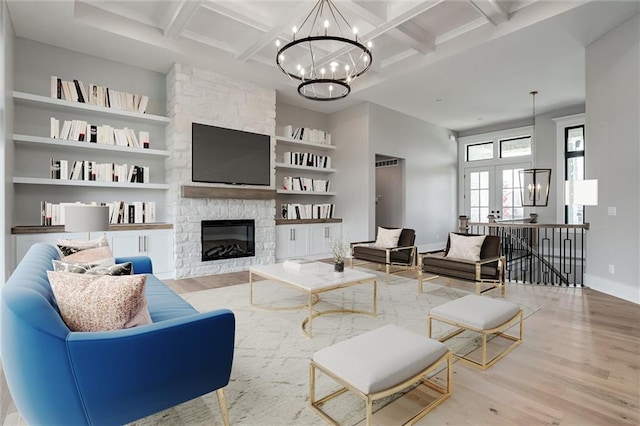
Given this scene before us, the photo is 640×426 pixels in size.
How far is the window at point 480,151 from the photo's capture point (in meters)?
8.74

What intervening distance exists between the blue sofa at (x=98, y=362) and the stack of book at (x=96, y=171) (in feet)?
11.3

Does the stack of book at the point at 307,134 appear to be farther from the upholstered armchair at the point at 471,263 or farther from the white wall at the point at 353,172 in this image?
the upholstered armchair at the point at 471,263

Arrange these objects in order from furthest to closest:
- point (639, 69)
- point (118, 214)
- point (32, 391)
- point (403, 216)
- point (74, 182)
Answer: point (403, 216), point (118, 214), point (74, 182), point (639, 69), point (32, 391)

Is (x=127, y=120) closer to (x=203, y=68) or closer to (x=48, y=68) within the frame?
(x=48, y=68)

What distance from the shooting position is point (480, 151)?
352 inches

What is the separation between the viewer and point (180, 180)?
5.05m

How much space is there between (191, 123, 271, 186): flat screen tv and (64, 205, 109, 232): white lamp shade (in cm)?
210

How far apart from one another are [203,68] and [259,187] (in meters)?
2.10

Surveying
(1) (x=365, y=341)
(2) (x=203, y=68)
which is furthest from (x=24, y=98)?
(1) (x=365, y=341)

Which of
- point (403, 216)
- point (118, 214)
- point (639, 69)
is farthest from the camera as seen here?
point (403, 216)

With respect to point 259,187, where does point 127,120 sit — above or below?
above

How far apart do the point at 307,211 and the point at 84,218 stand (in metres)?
4.28

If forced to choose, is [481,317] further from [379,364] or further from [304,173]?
[304,173]

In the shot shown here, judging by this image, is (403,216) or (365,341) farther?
(403,216)
